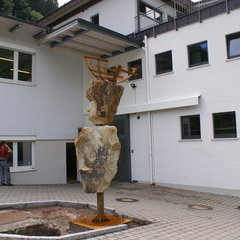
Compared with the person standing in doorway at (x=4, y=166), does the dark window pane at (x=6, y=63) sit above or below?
above

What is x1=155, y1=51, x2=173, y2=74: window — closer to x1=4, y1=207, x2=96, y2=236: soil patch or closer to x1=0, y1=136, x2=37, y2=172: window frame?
x1=0, y1=136, x2=37, y2=172: window frame

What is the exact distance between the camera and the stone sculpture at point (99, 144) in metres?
6.94

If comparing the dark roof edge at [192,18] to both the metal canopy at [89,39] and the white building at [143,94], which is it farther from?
the metal canopy at [89,39]

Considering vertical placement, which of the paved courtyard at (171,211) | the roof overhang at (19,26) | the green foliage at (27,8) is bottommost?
the paved courtyard at (171,211)

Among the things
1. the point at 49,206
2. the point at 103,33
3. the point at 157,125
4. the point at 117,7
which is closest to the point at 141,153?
the point at 157,125

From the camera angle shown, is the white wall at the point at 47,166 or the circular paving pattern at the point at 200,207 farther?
the white wall at the point at 47,166

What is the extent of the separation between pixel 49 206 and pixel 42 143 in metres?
6.62

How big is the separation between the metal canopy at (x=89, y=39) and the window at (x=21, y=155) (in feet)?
16.4

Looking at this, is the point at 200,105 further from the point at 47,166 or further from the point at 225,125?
the point at 47,166

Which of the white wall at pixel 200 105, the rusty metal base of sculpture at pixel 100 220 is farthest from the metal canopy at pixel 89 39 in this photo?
the rusty metal base of sculpture at pixel 100 220

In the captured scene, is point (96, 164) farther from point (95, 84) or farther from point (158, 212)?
point (158, 212)

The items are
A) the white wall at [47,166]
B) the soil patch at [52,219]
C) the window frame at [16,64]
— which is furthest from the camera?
the white wall at [47,166]

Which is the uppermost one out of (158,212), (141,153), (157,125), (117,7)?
(117,7)

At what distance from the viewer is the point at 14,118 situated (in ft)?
46.8
